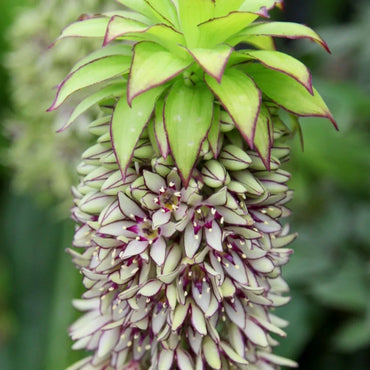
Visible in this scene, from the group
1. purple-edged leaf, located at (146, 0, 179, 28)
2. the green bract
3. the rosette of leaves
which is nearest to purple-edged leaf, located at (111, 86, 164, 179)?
the green bract

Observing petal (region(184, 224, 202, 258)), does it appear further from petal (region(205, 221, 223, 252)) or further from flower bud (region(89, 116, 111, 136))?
flower bud (region(89, 116, 111, 136))

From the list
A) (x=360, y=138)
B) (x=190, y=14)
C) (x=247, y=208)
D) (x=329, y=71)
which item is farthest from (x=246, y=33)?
(x=329, y=71)

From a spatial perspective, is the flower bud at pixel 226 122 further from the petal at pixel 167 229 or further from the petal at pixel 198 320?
the petal at pixel 198 320

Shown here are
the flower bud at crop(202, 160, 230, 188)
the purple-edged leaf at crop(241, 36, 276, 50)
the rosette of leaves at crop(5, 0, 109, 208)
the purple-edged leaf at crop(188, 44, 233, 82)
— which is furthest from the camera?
the rosette of leaves at crop(5, 0, 109, 208)

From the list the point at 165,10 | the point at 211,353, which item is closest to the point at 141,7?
the point at 165,10

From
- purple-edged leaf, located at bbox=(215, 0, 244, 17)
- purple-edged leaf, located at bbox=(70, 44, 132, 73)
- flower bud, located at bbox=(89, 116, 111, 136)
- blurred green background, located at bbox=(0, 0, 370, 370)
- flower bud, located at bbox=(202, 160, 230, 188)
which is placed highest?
purple-edged leaf, located at bbox=(215, 0, 244, 17)

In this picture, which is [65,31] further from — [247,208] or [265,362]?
[265,362]

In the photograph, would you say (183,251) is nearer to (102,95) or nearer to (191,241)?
(191,241)

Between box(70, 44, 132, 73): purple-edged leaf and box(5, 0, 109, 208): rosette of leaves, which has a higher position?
box(70, 44, 132, 73): purple-edged leaf
